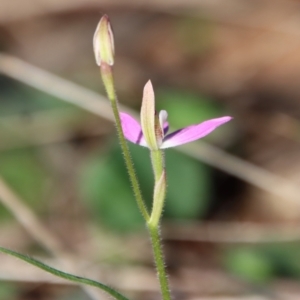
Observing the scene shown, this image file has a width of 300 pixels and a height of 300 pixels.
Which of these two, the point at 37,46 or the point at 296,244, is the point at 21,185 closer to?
the point at 296,244

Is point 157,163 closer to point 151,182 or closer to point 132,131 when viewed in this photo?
point 132,131

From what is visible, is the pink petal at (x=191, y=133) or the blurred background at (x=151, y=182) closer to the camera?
Answer: the pink petal at (x=191, y=133)

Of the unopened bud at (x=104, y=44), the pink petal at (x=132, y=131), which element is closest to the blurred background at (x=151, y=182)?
the pink petal at (x=132, y=131)

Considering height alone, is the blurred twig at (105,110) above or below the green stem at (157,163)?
above

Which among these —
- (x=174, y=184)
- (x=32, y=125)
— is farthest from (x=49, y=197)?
(x=174, y=184)

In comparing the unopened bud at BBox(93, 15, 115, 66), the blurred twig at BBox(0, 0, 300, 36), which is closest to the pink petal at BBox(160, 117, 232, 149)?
the unopened bud at BBox(93, 15, 115, 66)

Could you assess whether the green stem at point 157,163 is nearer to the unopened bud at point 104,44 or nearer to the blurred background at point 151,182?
the unopened bud at point 104,44

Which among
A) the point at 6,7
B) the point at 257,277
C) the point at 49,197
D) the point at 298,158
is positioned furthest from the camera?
the point at 6,7
